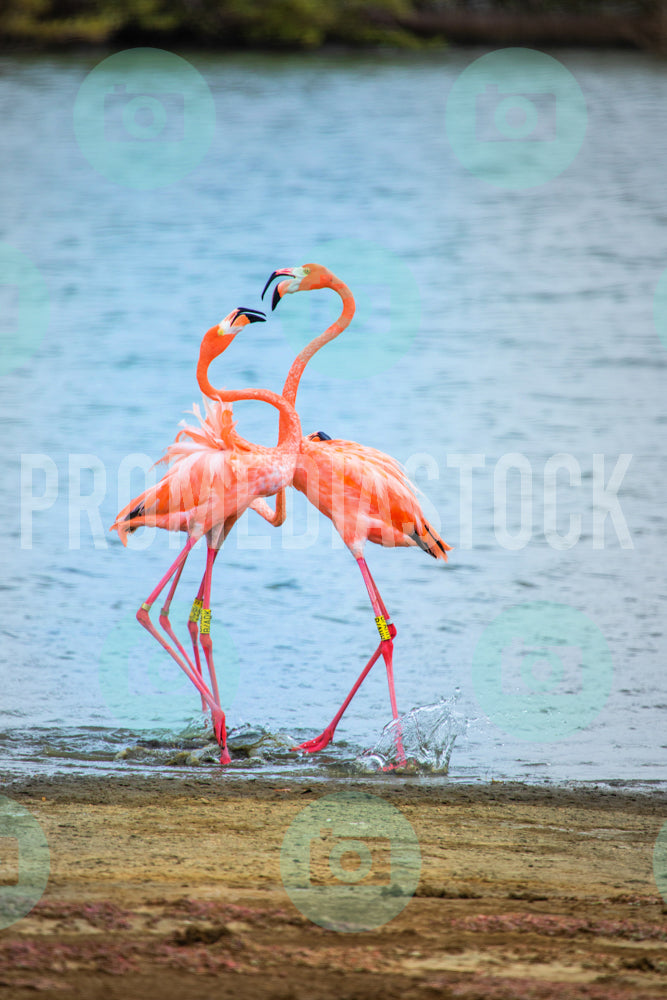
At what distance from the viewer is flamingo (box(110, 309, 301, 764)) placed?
5387mm

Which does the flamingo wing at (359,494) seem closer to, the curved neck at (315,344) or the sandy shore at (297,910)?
the curved neck at (315,344)

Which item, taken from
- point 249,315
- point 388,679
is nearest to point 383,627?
point 388,679

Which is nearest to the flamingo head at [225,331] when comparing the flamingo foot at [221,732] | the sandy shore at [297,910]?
the flamingo foot at [221,732]

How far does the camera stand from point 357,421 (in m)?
11.5

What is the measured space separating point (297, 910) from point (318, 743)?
195cm

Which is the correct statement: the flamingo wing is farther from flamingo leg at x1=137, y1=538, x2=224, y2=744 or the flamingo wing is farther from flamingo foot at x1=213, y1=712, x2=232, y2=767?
flamingo foot at x1=213, y1=712, x2=232, y2=767

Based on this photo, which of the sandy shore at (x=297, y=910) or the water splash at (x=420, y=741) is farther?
the water splash at (x=420, y=741)

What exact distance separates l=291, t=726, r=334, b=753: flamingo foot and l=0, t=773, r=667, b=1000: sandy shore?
0.62 m

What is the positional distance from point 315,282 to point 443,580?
8.78ft

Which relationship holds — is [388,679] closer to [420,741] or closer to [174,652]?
[420,741]

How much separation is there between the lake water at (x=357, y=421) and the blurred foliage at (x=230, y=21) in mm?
2925

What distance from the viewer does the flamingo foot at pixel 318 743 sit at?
206 inches

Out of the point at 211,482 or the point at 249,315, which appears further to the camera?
the point at 249,315

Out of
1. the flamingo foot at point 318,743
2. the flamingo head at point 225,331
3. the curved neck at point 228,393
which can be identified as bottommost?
the flamingo foot at point 318,743
